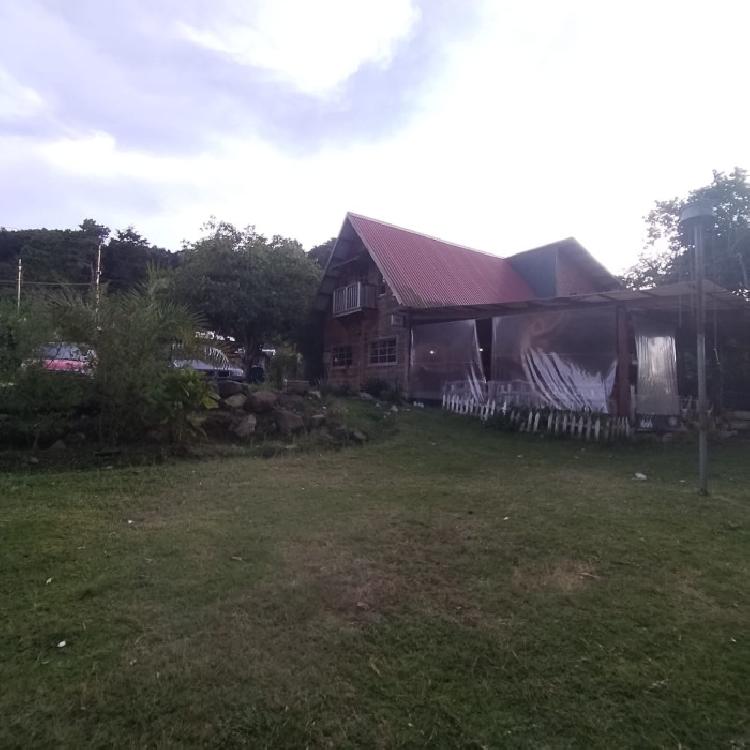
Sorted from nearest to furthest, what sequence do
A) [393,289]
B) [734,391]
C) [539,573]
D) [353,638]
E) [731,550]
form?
[353,638] < [539,573] < [731,550] < [734,391] < [393,289]

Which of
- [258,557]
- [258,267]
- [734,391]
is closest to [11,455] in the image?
[258,557]

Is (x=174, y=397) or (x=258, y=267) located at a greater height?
(x=258, y=267)

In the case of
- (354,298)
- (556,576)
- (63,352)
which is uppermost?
(354,298)

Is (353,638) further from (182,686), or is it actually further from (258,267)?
(258,267)

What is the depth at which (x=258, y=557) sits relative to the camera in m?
4.02

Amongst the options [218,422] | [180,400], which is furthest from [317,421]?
[180,400]

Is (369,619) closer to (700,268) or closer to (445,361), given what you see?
(700,268)

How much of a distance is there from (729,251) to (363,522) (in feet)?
69.8

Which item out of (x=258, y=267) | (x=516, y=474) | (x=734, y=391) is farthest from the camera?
(x=258, y=267)

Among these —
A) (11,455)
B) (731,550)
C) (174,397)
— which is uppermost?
(174,397)

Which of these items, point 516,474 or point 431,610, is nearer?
point 431,610

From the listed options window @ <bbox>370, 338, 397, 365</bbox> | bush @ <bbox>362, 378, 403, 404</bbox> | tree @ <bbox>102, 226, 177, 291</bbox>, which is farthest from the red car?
tree @ <bbox>102, 226, 177, 291</bbox>

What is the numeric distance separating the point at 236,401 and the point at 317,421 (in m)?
1.54

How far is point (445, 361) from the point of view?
14867mm
